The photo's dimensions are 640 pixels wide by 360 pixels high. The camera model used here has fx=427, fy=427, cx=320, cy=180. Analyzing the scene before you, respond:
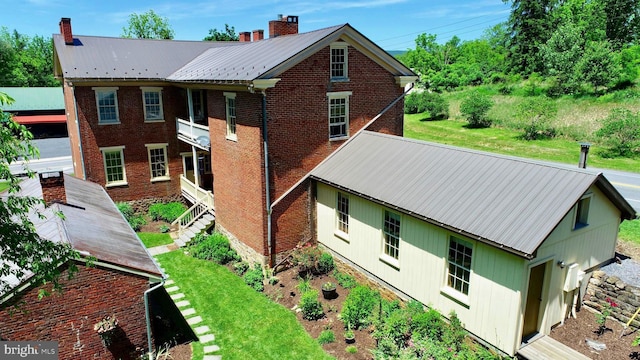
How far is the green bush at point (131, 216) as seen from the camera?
2274 centimetres

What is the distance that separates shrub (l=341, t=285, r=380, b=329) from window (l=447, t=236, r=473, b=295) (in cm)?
280

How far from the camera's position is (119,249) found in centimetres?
1143

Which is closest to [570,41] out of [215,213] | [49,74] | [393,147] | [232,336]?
[393,147]

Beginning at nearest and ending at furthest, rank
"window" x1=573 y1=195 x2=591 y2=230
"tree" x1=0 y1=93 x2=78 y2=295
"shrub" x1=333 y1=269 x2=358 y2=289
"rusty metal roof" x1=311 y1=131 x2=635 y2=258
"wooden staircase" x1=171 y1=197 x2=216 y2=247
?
"tree" x1=0 y1=93 x2=78 y2=295 → "rusty metal roof" x1=311 y1=131 x2=635 y2=258 → "window" x1=573 y1=195 x2=591 y2=230 → "shrub" x1=333 y1=269 x2=358 y2=289 → "wooden staircase" x1=171 y1=197 x2=216 y2=247

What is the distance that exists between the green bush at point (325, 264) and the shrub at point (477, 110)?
29.8 meters

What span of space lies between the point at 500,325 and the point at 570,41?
43235 mm

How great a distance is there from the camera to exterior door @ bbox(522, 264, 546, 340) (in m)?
10.6

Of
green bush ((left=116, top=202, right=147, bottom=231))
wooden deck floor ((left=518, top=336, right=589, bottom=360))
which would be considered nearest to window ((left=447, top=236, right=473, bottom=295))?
wooden deck floor ((left=518, top=336, right=589, bottom=360))

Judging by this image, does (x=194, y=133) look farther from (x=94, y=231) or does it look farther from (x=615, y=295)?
(x=615, y=295)

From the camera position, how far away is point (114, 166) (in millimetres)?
24125

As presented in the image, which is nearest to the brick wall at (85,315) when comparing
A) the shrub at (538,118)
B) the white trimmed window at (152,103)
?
the white trimmed window at (152,103)

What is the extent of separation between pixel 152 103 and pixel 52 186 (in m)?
12.1

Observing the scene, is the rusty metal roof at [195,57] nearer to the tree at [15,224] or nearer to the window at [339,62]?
the window at [339,62]

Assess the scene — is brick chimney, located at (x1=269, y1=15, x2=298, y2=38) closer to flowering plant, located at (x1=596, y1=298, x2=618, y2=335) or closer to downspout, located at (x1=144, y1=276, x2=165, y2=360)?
downspout, located at (x1=144, y1=276, x2=165, y2=360)
